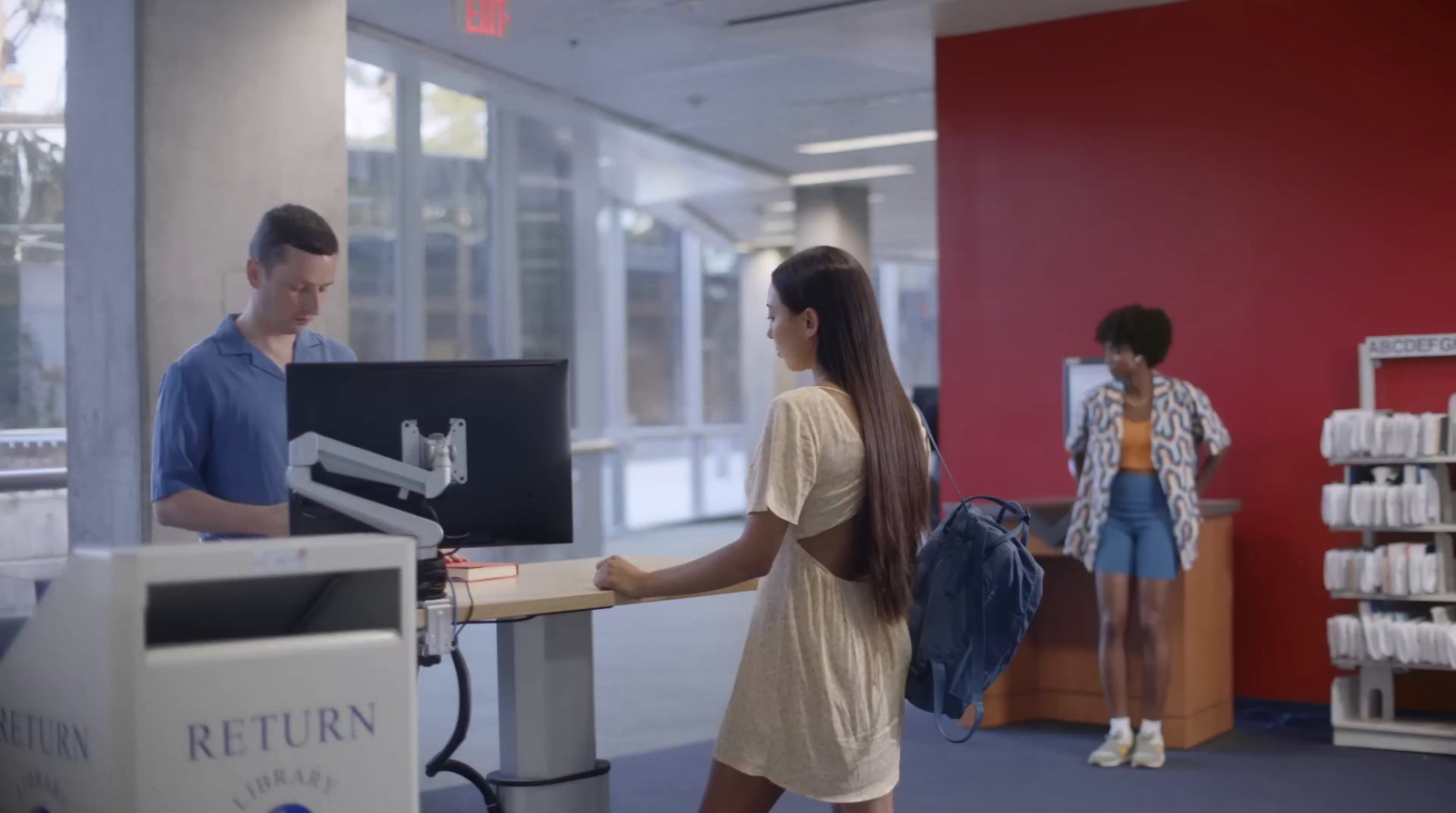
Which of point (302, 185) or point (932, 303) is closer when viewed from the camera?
point (302, 185)

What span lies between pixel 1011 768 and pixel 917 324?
52.0 ft

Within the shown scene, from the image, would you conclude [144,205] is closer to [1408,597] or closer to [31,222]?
[31,222]

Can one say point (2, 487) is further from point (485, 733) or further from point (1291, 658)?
point (1291, 658)

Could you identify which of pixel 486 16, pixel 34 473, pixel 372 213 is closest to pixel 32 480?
pixel 34 473

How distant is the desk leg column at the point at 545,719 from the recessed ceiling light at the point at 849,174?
9.87m

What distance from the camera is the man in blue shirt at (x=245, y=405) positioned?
9.40 feet

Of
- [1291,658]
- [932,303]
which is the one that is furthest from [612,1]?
[932,303]

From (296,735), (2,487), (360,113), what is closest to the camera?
(296,735)

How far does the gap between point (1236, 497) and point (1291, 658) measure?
74cm

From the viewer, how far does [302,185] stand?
5086 millimetres

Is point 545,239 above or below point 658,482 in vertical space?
above

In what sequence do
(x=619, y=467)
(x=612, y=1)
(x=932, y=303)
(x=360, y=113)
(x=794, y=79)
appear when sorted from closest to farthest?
(x=612, y=1) < (x=794, y=79) < (x=360, y=113) < (x=619, y=467) < (x=932, y=303)

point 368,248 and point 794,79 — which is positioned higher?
point 794,79

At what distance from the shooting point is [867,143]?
11375 millimetres
